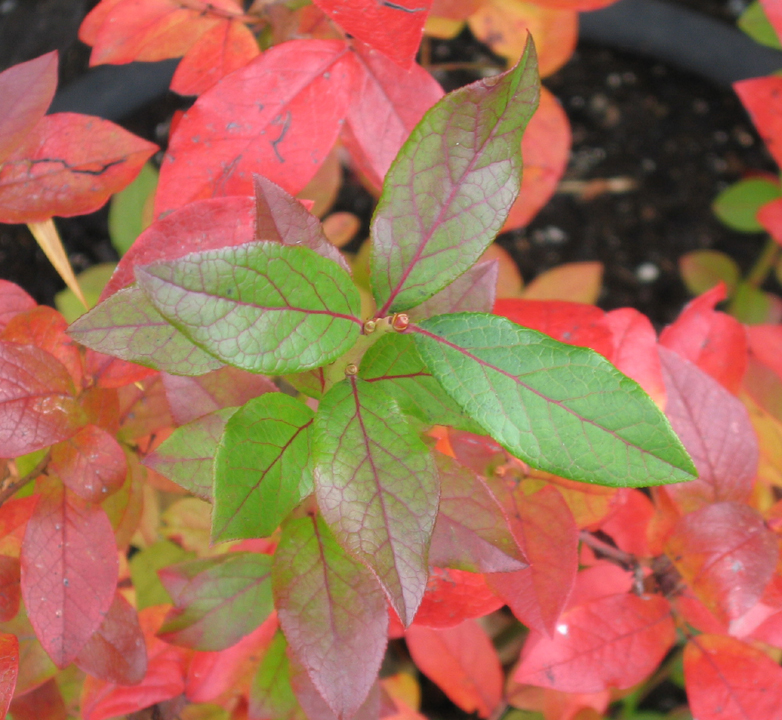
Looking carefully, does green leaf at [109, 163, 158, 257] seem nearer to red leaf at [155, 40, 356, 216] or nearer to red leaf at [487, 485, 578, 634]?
red leaf at [155, 40, 356, 216]

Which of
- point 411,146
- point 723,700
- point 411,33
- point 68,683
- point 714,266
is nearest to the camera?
point 411,146

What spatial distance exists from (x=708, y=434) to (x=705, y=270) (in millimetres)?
957

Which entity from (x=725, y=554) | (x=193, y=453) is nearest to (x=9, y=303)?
(x=193, y=453)

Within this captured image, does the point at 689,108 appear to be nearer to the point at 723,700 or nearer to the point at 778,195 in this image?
the point at 778,195

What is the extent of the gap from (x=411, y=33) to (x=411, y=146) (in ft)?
0.55

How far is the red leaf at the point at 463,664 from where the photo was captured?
3.48 ft

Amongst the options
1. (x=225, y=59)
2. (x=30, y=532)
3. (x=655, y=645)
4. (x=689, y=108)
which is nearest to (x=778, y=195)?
(x=689, y=108)

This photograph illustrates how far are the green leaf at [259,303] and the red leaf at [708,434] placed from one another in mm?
431

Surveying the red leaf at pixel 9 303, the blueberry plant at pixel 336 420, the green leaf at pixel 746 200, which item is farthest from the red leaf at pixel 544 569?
the green leaf at pixel 746 200

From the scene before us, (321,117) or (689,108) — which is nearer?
(321,117)

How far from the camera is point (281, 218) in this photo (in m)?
0.54

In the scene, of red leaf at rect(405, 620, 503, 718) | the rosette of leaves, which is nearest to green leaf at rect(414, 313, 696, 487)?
the rosette of leaves

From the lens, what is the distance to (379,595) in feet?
2.04

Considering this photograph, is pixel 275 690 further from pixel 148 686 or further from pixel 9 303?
pixel 9 303
